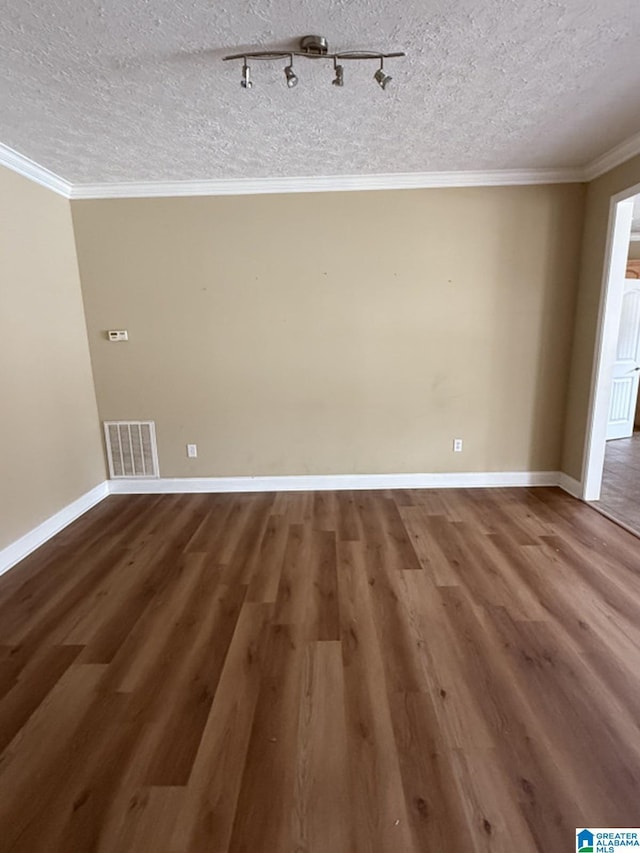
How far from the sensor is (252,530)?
318 centimetres

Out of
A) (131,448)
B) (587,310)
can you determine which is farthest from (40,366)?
(587,310)

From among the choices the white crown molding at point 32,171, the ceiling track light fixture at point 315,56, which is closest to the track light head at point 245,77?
the ceiling track light fixture at point 315,56

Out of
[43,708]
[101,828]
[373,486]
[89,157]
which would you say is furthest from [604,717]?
[89,157]

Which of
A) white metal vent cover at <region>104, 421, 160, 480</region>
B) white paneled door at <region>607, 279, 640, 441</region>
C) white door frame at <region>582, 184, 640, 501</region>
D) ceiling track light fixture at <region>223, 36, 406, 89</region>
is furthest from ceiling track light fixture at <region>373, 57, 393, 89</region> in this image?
white paneled door at <region>607, 279, 640, 441</region>

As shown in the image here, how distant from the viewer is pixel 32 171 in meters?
3.01

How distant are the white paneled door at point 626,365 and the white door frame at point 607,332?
94.7 inches

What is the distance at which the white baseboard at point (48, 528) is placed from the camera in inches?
108

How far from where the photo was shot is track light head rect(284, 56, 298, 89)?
1867mm

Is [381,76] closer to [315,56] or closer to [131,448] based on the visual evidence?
[315,56]

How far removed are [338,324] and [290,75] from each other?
1947 millimetres

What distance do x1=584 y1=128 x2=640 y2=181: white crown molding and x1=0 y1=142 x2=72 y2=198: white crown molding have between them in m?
4.10

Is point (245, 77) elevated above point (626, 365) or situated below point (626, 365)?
above

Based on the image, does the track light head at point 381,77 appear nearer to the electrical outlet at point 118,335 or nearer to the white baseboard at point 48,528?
the electrical outlet at point 118,335

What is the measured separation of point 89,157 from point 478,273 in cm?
310
